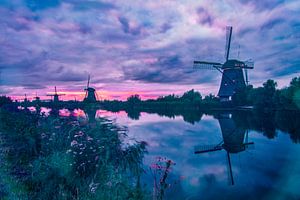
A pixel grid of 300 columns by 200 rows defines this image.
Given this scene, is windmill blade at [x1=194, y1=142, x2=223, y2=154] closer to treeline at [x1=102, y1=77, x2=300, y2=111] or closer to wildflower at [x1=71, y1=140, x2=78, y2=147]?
wildflower at [x1=71, y1=140, x2=78, y2=147]

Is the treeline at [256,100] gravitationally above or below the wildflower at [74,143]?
above

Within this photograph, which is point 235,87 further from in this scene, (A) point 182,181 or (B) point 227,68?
(A) point 182,181

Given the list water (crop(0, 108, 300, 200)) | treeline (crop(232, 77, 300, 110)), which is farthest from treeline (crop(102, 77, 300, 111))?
water (crop(0, 108, 300, 200))

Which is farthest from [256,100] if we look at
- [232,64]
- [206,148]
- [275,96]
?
[206,148]

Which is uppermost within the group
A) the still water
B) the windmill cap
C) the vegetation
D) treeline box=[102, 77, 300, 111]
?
the windmill cap

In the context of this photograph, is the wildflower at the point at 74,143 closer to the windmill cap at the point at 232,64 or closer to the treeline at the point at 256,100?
the treeline at the point at 256,100

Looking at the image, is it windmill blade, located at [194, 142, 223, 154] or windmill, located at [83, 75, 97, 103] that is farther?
windmill, located at [83, 75, 97, 103]

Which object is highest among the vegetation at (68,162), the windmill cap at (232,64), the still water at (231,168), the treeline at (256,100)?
the windmill cap at (232,64)

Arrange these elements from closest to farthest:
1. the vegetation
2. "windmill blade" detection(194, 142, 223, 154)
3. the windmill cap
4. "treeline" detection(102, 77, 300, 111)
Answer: the vegetation
"windmill blade" detection(194, 142, 223, 154)
"treeline" detection(102, 77, 300, 111)
the windmill cap

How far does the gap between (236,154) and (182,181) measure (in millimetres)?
7935

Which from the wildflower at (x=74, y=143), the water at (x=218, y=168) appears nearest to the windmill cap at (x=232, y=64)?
the water at (x=218, y=168)

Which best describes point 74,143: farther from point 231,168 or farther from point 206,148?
point 206,148

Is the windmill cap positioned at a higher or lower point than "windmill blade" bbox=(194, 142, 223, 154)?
higher

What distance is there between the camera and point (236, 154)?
1777cm
